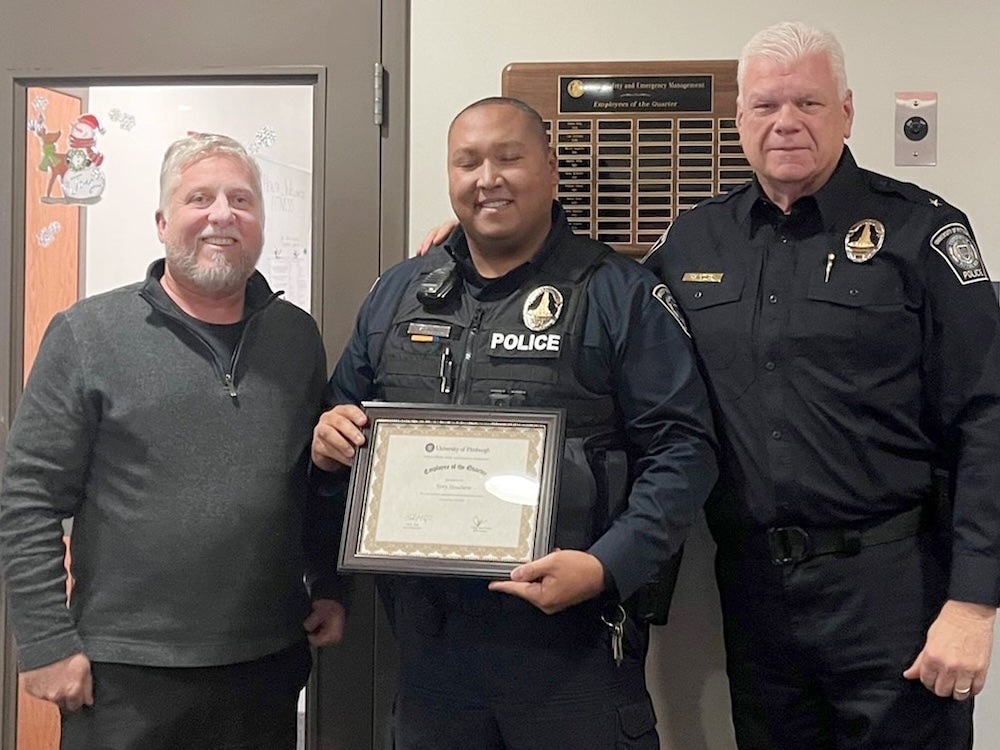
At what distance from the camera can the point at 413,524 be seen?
154 centimetres

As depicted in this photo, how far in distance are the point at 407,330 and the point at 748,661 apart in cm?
85

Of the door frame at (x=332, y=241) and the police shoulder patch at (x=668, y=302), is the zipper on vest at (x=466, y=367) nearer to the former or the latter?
the police shoulder patch at (x=668, y=302)

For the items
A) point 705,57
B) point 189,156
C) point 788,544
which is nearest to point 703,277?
point 788,544

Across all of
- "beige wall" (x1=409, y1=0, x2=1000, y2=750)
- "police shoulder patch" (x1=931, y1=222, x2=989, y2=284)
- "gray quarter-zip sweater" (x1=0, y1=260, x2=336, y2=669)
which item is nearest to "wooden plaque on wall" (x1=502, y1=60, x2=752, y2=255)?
"beige wall" (x1=409, y1=0, x2=1000, y2=750)

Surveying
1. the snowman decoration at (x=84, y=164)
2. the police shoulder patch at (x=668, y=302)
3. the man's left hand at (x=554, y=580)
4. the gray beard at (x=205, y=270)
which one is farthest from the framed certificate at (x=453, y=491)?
the snowman decoration at (x=84, y=164)

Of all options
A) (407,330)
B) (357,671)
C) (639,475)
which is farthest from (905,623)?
(357,671)

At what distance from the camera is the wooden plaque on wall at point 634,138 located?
6.68 ft

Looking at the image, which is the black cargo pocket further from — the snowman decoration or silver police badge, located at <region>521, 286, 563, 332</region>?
the snowman decoration

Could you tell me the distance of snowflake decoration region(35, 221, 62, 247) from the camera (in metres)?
2.16

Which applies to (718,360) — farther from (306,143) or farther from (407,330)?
(306,143)

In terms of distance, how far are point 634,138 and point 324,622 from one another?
1.19 m

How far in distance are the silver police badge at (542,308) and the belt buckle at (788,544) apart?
525mm

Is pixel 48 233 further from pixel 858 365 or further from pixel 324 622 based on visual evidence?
pixel 858 365

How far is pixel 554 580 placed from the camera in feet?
4.79
